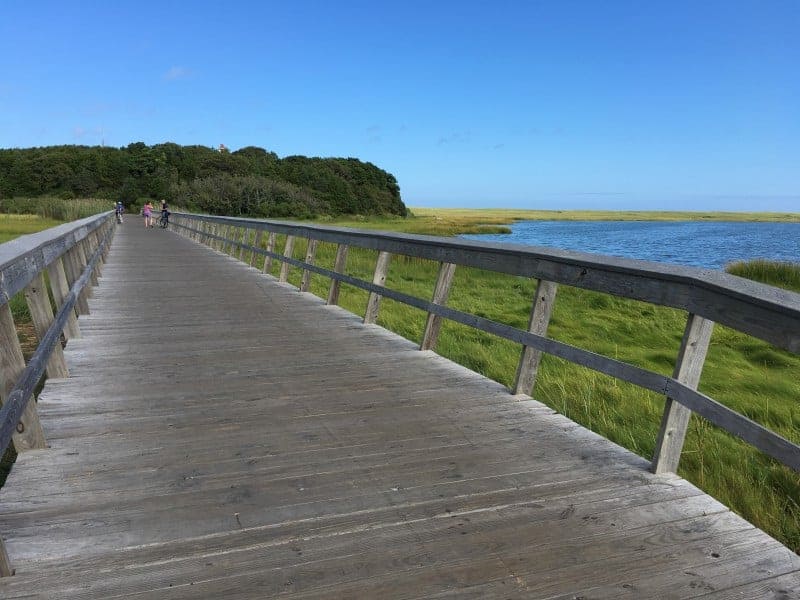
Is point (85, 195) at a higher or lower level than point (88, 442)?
lower

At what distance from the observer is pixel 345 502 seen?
9.29ft

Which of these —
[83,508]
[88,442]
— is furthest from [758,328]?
[88,442]

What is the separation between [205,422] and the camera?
3939 millimetres

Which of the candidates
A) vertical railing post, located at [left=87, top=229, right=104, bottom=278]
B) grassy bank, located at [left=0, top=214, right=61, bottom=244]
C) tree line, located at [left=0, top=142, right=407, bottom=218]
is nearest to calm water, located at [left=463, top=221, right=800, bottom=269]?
vertical railing post, located at [left=87, top=229, right=104, bottom=278]

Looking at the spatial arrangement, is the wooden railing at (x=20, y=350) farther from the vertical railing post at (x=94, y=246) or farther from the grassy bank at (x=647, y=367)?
the vertical railing post at (x=94, y=246)

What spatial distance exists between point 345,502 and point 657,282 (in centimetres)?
191

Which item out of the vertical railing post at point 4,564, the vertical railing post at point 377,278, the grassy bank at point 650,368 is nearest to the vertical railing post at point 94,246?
the grassy bank at point 650,368

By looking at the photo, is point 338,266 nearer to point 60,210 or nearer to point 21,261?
point 21,261

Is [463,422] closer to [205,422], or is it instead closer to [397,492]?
[397,492]

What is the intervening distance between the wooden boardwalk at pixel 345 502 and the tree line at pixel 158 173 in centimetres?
8183

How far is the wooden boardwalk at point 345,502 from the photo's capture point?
7.39 feet

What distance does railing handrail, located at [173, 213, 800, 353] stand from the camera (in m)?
2.44

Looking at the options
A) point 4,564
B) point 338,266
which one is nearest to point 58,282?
point 338,266

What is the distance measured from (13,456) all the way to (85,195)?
120m
